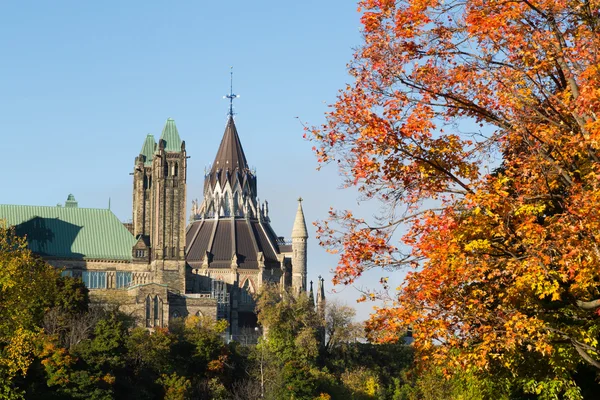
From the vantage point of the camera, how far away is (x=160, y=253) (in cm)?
12794

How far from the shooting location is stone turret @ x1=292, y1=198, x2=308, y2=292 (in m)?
145

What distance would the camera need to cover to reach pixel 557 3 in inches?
1013

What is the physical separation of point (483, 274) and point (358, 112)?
4209 millimetres

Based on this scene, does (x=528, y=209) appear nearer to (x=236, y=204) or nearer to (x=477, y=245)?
(x=477, y=245)

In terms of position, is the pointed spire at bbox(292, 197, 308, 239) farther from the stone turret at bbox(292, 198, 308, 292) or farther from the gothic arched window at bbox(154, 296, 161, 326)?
the gothic arched window at bbox(154, 296, 161, 326)

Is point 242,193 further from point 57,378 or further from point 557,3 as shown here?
point 557,3

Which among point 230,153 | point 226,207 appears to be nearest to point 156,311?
point 226,207

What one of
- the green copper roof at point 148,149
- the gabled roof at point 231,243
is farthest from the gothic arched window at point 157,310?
the gabled roof at point 231,243

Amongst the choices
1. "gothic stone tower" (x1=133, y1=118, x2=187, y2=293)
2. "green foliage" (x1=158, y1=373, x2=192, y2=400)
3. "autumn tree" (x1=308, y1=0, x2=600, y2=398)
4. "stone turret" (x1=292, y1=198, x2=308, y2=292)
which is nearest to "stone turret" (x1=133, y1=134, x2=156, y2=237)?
"gothic stone tower" (x1=133, y1=118, x2=187, y2=293)

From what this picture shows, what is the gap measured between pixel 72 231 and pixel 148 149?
1375 cm

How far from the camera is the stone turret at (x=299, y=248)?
14500 centimetres

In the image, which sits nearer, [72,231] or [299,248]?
[72,231]

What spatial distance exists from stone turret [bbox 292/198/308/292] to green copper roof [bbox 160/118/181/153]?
68.1ft

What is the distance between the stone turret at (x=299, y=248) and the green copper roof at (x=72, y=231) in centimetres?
2239
